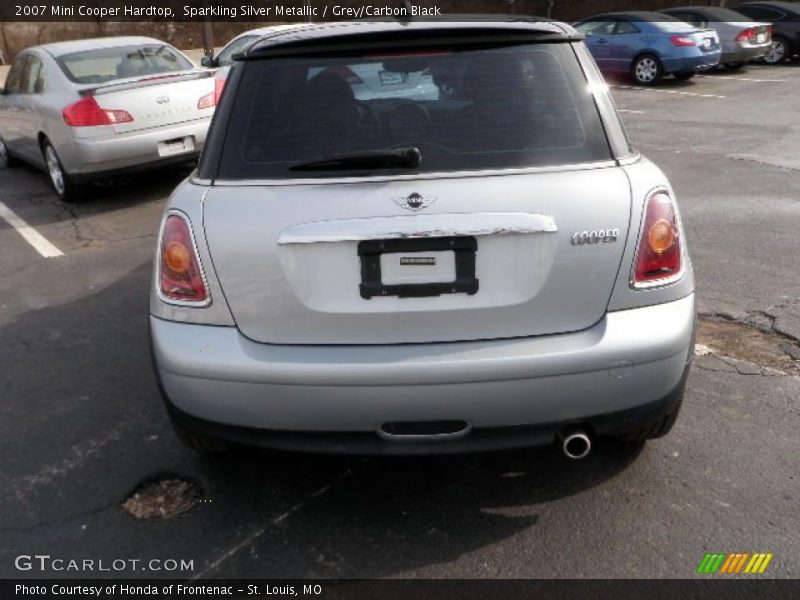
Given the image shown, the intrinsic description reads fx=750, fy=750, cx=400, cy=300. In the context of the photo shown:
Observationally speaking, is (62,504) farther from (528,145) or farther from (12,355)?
(528,145)

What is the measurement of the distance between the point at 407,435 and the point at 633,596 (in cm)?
87

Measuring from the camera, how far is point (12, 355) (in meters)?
4.31

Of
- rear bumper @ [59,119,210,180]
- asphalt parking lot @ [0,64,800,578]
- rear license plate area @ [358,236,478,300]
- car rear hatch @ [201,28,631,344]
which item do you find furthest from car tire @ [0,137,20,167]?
rear license plate area @ [358,236,478,300]

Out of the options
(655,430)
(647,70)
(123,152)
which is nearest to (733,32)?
Result: (647,70)

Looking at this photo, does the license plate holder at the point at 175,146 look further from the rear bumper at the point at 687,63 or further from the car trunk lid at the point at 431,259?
the rear bumper at the point at 687,63

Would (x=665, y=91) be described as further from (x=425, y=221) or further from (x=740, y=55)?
(x=425, y=221)

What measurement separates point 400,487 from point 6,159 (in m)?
9.18

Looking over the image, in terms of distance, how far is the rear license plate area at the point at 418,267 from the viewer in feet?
7.86

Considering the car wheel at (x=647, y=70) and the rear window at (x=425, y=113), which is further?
the car wheel at (x=647, y=70)

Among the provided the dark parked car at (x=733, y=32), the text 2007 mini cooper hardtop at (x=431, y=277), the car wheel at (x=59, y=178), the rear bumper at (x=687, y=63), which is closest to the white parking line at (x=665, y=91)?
the rear bumper at (x=687, y=63)

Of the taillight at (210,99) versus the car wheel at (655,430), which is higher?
the taillight at (210,99)

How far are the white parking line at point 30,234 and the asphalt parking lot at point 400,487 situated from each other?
1632mm

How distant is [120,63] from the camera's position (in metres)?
8.21

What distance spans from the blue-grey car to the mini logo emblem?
15.4 m
